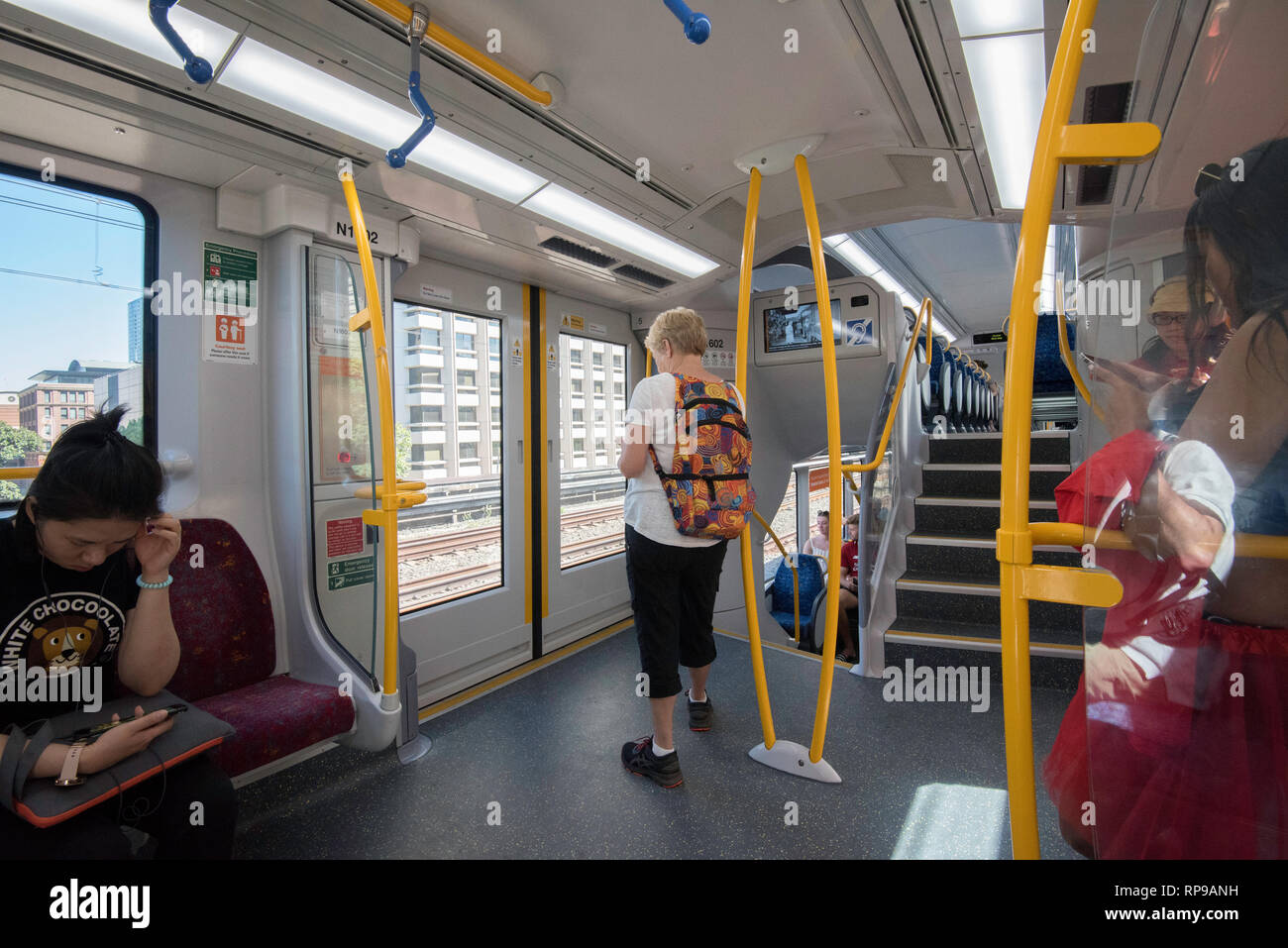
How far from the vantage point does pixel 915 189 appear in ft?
9.27

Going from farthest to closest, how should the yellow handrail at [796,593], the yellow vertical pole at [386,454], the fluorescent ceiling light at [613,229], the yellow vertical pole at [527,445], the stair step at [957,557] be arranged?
the yellow handrail at [796,593], the yellow vertical pole at [527,445], the stair step at [957,557], the fluorescent ceiling light at [613,229], the yellow vertical pole at [386,454]

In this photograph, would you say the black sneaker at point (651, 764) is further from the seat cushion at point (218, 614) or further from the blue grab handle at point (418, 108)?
the blue grab handle at point (418, 108)

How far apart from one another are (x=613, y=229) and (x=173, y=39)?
79.9 inches

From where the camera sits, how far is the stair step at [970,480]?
421cm

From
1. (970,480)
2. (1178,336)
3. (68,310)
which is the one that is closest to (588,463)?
(970,480)

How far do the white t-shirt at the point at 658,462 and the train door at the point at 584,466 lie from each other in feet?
6.50

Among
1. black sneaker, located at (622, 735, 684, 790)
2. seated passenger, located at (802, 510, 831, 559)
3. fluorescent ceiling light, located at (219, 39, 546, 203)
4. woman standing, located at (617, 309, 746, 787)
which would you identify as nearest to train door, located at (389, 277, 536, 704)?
fluorescent ceiling light, located at (219, 39, 546, 203)

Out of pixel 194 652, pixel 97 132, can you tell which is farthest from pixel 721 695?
pixel 97 132

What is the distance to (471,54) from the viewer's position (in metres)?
1.75

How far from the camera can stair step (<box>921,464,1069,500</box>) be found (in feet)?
13.8

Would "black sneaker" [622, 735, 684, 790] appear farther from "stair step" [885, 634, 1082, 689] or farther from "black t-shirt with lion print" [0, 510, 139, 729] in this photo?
"black t-shirt with lion print" [0, 510, 139, 729]

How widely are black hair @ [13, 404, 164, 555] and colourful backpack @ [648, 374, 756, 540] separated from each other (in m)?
1.58

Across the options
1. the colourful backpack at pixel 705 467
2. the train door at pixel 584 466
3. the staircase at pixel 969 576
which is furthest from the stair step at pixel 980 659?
the train door at pixel 584 466
